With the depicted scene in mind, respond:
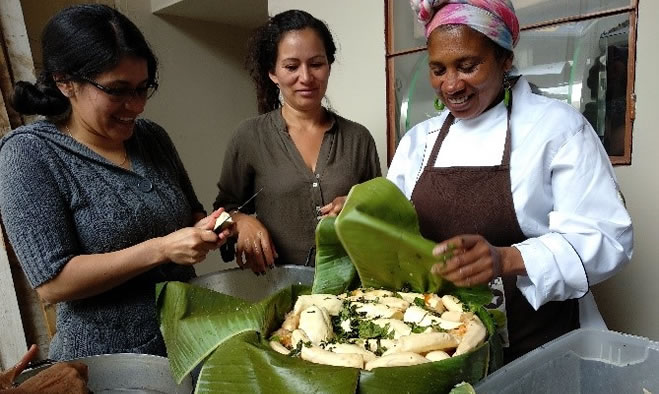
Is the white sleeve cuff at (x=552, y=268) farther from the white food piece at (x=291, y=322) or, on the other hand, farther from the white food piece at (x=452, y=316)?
the white food piece at (x=291, y=322)

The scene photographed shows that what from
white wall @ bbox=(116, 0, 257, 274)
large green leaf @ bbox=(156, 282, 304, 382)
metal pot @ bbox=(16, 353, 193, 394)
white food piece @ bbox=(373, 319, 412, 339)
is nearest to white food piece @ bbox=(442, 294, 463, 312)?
white food piece @ bbox=(373, 319, 412, 339)

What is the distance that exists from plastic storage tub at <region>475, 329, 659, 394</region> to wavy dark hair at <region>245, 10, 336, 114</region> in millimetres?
1269

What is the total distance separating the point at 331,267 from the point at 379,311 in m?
0.19

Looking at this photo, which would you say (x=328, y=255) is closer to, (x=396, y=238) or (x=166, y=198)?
(x=396, y=238)

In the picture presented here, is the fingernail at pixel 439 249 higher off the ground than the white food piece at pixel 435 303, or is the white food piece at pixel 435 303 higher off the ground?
the fingernail at pixel 439 249

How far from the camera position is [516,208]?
1.07 meters

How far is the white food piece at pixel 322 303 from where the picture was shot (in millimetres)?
929

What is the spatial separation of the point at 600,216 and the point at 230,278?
32.7 inches

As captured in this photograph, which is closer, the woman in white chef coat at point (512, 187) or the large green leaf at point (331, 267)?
the woman in white chef coat at point (512, 187)

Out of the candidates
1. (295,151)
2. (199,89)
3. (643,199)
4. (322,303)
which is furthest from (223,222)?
(199,89)

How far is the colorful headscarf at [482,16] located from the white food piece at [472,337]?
611mm

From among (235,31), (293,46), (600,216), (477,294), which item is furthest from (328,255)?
(235,31)

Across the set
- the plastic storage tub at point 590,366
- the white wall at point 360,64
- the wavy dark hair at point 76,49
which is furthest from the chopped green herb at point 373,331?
the white wall at point 360,64

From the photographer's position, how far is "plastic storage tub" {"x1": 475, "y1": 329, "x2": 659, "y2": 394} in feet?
2.32
